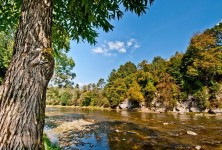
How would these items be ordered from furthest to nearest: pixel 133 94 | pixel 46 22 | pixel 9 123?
pixel 133 94, pixel 46 22, pixel 9 123

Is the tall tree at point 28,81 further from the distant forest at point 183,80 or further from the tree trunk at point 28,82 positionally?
the distant forest at point 183,80

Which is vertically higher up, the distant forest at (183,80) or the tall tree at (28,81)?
the distant forest at (183,80)

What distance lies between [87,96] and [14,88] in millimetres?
75190

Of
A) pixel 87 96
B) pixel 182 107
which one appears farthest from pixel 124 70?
pixel 182 107

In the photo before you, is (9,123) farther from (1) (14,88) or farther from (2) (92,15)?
(2) (92,15)

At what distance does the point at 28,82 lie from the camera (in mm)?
2834

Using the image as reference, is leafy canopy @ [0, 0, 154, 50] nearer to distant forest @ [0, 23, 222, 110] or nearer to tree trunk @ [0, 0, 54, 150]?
A: tree trunk @ [0, 0, 54, 150]

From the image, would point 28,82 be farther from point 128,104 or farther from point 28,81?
point 128,104

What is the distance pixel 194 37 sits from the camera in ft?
146

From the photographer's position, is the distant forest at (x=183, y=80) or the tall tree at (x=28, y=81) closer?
the tall tree at (x=28, y=81)

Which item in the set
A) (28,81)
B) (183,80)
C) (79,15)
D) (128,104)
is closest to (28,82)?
(28,81)

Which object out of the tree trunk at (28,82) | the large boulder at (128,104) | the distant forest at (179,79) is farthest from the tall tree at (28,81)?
the large boulder at (128,104)

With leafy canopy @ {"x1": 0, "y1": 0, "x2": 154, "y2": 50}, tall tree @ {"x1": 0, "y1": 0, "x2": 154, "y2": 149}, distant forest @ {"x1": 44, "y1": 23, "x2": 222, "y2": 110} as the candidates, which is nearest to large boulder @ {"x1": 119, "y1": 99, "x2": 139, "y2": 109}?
distant forest @ {"x1": 44, "y1": 23, "x2": 222, "y2": 110}

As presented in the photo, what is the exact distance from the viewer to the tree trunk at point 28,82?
2605mm
